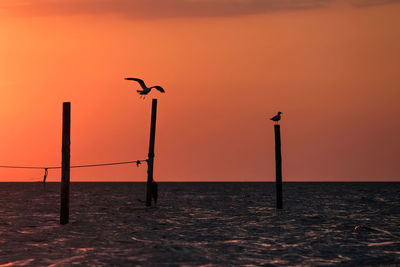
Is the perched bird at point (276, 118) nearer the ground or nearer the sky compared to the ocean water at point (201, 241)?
nearer the sky

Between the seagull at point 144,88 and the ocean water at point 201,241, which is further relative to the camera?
the seagull at point 144,88

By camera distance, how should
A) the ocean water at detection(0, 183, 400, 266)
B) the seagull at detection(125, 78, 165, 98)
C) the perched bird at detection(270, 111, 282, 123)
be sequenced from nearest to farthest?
the ocean water at detection(0, 183, 400, 266), the seagull at detection(125, 78, 165, 98), the perched bird at detection(270, 111, 282, 123)

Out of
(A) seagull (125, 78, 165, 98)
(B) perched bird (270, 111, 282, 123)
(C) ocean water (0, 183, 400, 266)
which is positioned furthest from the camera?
(B) perched bird (270, 111, 282, 123)

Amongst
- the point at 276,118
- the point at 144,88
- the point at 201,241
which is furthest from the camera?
the point at 276,118

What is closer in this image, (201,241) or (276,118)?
(201,241)

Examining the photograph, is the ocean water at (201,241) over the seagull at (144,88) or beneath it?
beneath

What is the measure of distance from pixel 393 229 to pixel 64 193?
16.6 metres

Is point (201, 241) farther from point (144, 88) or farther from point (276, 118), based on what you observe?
point (276, 118)

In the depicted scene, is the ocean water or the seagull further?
the seagull

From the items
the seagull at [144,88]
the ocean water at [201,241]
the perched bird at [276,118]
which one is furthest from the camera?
the perched bird at [276,118]

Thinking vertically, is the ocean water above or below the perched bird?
below

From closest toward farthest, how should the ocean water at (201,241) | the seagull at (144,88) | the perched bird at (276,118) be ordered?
the ocean water at (201,241) → the seagull at (144,88) → the perched bird at (276,118)

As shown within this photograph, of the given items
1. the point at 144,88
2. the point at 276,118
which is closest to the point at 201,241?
the point at 144,88

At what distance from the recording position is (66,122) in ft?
94.7
